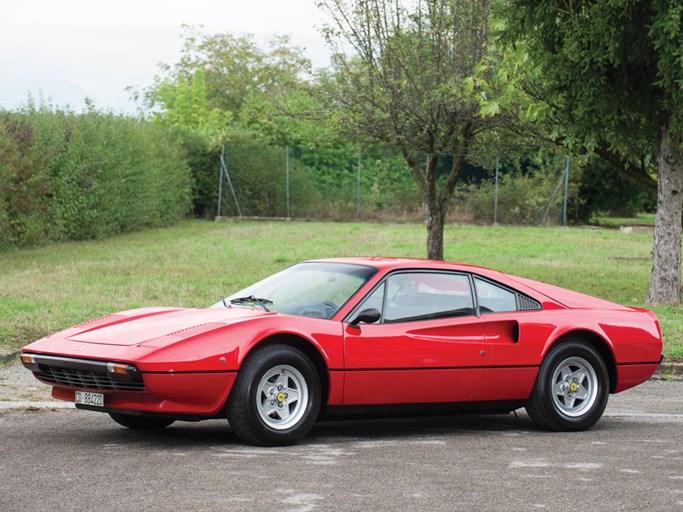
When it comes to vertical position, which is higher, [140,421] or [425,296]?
[425,296]

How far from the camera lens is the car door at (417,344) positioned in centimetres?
809

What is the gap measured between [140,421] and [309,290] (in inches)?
60.0

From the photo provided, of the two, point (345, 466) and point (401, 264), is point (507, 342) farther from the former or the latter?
point (345, 466)

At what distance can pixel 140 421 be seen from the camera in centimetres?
845

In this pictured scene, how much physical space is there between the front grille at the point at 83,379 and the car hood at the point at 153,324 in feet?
0.79

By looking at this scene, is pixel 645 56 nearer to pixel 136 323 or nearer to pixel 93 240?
pixel 136 323

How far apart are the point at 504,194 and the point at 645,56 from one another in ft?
76.1

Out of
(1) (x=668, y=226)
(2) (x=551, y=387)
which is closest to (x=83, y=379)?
(2) (x=551, y=387)

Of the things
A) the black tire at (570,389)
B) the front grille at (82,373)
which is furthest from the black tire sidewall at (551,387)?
the front grille at (82,373)

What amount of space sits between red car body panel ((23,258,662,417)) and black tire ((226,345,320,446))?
0.09m

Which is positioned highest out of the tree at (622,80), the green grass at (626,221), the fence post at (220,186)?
the tree at (622,80)

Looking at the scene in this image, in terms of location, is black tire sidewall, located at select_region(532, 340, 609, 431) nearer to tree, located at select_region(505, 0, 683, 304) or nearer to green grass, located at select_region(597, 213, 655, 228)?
tree, located at select_region(505, 0, 683, 304)

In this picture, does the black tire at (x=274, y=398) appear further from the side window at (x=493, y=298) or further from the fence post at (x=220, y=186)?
the fence post at (x=220, y=186)

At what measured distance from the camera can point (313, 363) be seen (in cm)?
795
